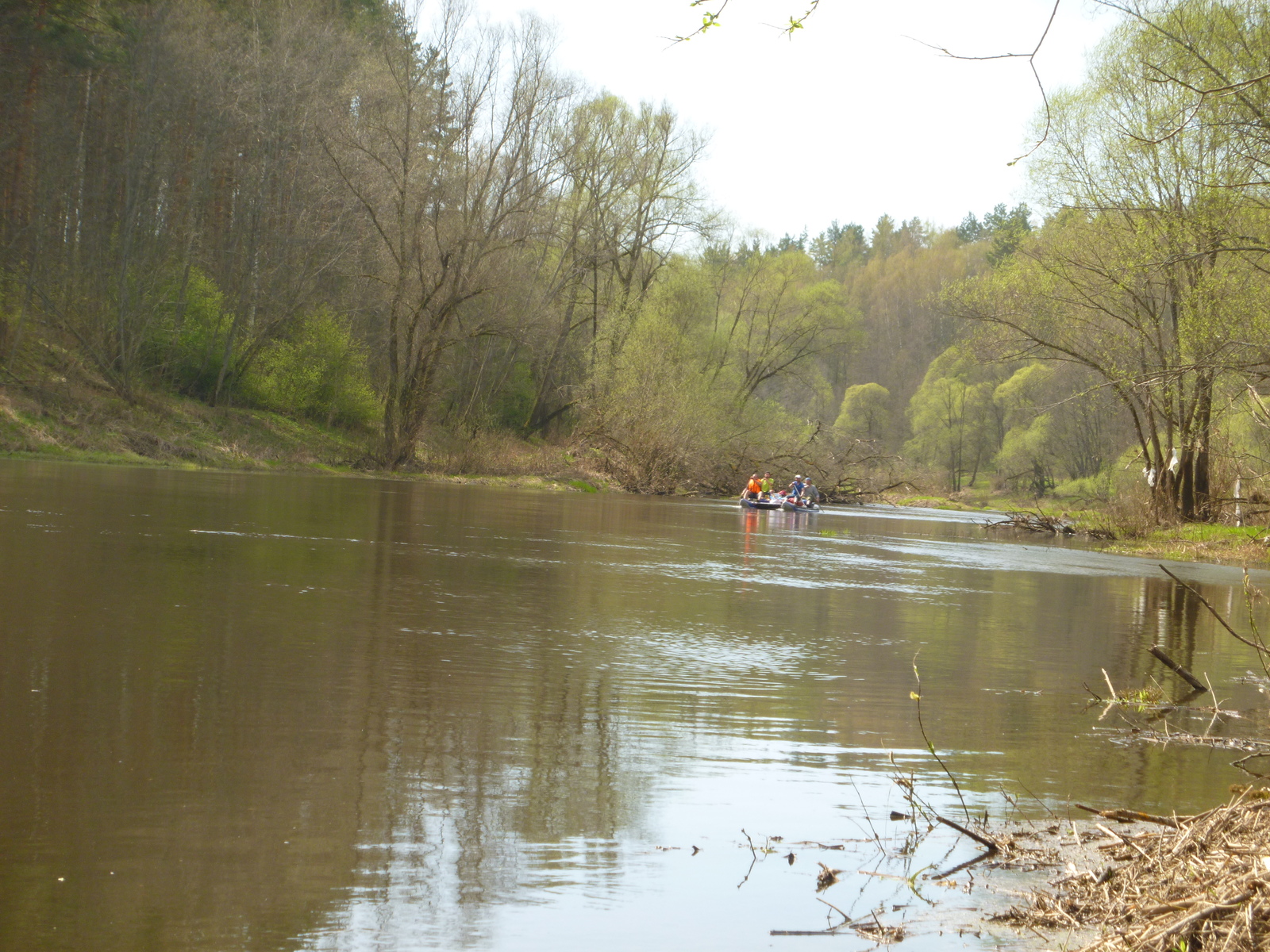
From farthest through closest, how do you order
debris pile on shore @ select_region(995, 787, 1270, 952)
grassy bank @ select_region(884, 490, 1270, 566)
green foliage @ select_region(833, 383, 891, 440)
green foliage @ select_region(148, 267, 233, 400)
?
1. green foliage @ select_region(833, 383, 891, 440)
2. green foliage @ select_region(148, 267, 233, 400)
3. grassy bank @ select_region(884, 490, 1270, 566)
4. debris pile on shore @ select_region(995, 787, 1270, 952)

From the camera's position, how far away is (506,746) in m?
5.93

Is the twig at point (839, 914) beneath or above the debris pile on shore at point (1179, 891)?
beneath

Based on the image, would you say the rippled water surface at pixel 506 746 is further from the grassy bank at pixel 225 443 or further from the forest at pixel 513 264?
the grassy bank at pixel 225 443

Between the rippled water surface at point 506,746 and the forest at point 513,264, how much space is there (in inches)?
418

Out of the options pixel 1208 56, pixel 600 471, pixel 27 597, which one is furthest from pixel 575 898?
pixel 600 471

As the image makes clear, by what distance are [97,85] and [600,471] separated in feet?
75.1

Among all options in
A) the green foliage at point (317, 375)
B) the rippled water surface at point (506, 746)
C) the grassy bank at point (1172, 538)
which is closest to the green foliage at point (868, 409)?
the grassy bank at point (1172, 538)

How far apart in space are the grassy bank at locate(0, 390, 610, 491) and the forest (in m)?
0.43

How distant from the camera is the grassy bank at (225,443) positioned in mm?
31219

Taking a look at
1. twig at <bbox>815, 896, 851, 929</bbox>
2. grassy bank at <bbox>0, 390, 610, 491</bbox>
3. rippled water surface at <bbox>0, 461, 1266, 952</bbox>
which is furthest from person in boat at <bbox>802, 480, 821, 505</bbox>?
twig at <bbox>815, 896, 851, 929</bbox>

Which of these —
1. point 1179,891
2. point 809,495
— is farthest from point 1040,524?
point 1179,891

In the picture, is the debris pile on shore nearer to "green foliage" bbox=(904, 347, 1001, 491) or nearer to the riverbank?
the riverbank

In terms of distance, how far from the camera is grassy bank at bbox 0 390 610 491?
102ft

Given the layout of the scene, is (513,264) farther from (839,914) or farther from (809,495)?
(839,914)
